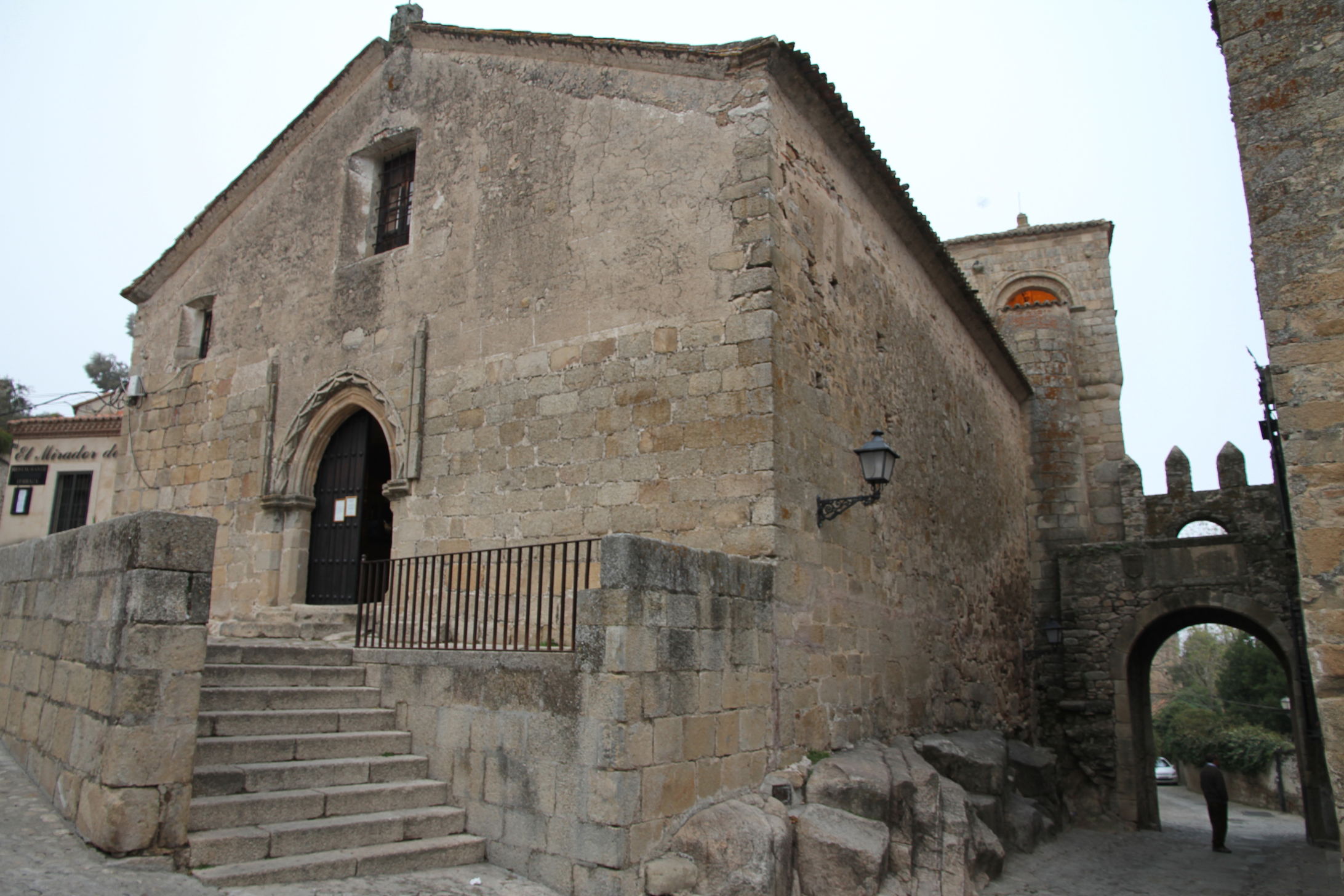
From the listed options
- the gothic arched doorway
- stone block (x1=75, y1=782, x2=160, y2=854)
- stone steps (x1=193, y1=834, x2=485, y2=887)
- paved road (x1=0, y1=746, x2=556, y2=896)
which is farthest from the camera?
the gothic arched doorway

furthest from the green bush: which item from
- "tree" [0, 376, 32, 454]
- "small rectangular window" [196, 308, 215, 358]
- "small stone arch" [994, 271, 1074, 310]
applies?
"tree" [0, 376, 32, 454]

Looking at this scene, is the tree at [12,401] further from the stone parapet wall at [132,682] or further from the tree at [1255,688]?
the tree at [1255,688]

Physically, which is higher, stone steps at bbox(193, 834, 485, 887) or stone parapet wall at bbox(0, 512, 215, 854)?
stone parapet wall at bbox(0, 512, 215, 854)

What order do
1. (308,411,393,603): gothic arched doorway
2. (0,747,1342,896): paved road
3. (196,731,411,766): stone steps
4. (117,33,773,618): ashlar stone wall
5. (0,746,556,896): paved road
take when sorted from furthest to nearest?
(308,411,393,603): gothic arched doorway
(117,33,773,618): ashlar stone wall
(196,731,411,766): stone steps
(0,747,1342,896): paved road
(0,746,556,896): paved road

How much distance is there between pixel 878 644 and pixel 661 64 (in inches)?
212

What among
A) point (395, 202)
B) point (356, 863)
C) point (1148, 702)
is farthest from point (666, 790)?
point (1148, 702)

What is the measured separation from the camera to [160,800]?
189 inches

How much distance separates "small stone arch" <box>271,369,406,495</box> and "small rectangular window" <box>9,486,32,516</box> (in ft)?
35.9

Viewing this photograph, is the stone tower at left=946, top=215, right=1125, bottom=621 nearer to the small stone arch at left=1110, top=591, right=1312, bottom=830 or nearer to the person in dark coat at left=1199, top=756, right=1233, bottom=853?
the small stone arch at left=1110, top=591, right=1312, bottom=830

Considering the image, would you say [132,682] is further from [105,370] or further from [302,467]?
[105,370]

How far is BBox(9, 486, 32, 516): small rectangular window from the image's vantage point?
17.9 metres

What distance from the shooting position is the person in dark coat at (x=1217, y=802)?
12469mm

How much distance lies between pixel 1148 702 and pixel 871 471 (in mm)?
10630

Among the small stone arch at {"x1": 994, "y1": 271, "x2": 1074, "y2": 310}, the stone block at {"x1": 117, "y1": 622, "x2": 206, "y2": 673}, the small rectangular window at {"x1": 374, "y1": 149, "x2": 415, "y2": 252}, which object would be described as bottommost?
the stone block at {"x1": 117, "y1": 622, "x2": 206, "y2": 673}
